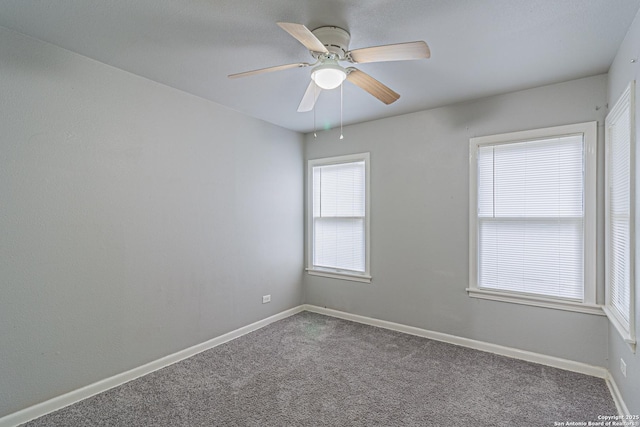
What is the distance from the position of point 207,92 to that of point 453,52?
86.6 inches

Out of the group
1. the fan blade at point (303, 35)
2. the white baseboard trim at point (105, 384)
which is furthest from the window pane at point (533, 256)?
the white baseboard trim at point (105, 384)

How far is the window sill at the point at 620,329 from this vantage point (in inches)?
78.0

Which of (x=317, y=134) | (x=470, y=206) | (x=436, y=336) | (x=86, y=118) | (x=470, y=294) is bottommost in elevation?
(x=436, y=336)

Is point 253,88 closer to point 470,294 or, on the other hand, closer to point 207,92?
point 207,92

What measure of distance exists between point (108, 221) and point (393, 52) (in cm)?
244

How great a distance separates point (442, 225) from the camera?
3533 mm

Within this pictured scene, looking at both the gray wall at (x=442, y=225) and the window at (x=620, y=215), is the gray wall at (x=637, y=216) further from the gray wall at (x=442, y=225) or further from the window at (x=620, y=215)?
the gray wall at (x=442, y=225)

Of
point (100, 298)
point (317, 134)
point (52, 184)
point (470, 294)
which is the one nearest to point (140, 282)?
point (100, 298)

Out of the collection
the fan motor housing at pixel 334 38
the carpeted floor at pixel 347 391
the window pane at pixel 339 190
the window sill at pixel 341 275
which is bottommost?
the carpeted floor at pixel 347 391

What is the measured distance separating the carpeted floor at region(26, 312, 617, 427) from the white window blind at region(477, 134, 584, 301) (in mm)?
777

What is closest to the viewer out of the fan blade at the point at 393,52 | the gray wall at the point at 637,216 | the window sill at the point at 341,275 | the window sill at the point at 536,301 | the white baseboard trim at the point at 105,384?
the fan blade at the point at 393,52

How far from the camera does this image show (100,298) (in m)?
2.55

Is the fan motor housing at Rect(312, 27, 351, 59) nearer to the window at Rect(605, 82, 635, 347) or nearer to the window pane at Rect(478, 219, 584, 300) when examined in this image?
the window at Rect(605, 82, 635, 347)

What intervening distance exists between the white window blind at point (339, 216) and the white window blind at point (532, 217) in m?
1.42
